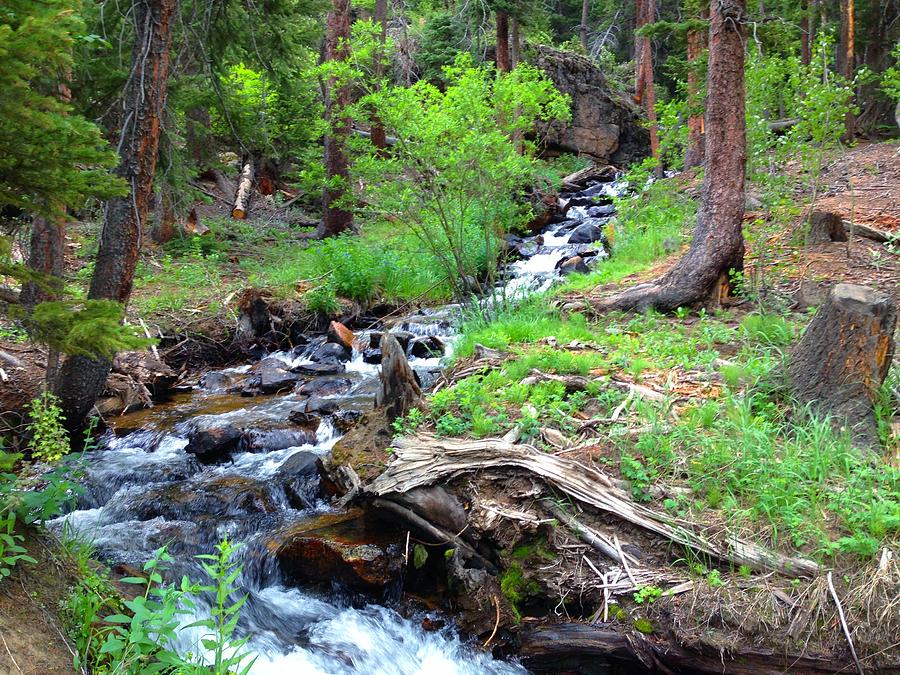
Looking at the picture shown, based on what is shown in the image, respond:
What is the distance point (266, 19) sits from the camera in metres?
7.51

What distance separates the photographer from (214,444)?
6.76m

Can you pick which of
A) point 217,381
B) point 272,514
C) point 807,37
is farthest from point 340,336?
point 807,37

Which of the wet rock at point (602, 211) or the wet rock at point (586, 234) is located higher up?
the wet rock at point (602, 211)

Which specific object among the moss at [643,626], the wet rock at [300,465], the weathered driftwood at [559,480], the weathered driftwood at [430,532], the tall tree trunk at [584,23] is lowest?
the wet rock at [300,465]

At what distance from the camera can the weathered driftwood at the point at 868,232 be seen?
27.2ft

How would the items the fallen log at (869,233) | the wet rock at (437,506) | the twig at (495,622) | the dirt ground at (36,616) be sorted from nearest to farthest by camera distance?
the dirt ground at (36,616), the twig at (495,622), the wet rock at (437,506), the fallen log at (869,233)

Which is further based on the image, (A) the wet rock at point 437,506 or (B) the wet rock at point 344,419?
(B) the wet rock at point 344,419

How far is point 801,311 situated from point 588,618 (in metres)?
4.60

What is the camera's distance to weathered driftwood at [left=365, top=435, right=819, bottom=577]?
369 centimetres

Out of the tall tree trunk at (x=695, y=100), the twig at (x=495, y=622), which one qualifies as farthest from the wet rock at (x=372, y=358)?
the twig at (x=495, y=622)

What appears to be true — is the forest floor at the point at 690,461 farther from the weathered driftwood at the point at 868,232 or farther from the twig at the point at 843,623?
the weathered driftwood at the point at 868,232

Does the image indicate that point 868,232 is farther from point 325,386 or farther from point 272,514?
point 272,514

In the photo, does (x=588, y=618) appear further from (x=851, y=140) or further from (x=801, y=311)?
(x=851, y=140)

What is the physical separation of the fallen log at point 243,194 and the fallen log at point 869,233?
13385 millimetres
